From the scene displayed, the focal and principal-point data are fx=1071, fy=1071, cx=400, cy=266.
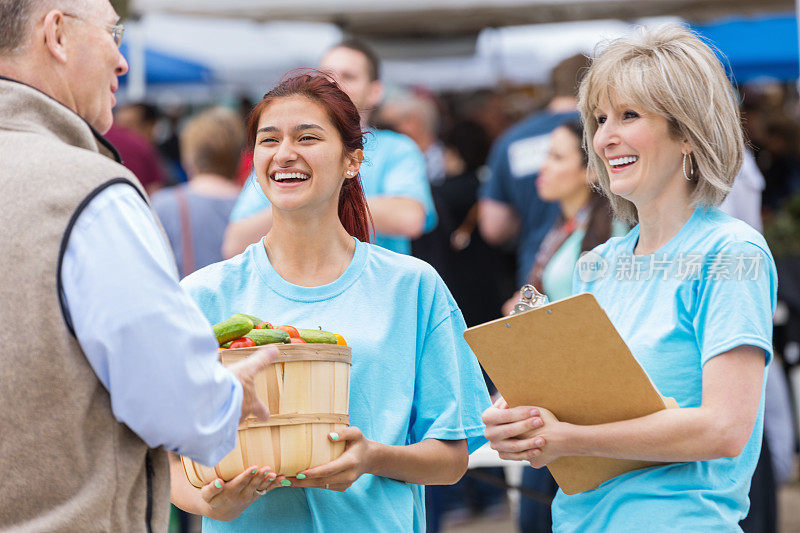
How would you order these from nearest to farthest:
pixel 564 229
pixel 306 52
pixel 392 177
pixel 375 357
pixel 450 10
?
1. pixel 375 357
2. pixel 392 177
3. pixel 564 229
4. pixel 450 10
5. pixel 306 52

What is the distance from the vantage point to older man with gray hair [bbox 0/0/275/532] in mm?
1712

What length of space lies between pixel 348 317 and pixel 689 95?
0.88m

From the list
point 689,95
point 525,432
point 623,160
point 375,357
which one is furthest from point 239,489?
point 689,95

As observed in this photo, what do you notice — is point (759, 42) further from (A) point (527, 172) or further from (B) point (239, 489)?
(B) point (239, 489)

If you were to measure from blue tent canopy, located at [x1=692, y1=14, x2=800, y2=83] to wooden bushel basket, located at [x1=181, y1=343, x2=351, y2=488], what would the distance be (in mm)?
6299

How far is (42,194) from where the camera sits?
1724mm

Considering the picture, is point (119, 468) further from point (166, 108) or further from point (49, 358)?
point (166, 108)

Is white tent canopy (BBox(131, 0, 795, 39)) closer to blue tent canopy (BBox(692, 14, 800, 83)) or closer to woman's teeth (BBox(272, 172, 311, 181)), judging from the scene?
blue tent canopy (BBox(692, 14, 800, 83))

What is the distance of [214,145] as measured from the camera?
530 cm

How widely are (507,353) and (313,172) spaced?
64 cm

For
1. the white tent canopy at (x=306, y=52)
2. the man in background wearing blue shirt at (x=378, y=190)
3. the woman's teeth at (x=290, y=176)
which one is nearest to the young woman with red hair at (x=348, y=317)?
the woman's teeth at (x=290, y=176)

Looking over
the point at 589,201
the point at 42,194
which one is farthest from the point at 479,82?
the point at 42,194

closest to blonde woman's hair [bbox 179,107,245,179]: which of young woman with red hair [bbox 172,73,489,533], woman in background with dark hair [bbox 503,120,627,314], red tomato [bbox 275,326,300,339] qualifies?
woman in background with dark hair [bbox 503,120,627,314]

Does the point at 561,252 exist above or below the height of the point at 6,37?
below
